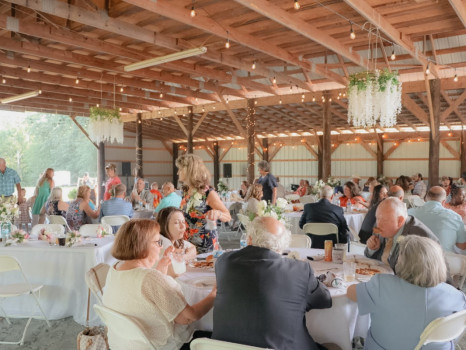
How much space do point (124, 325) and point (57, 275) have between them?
8.64ft

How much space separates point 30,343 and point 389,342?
3.22 m

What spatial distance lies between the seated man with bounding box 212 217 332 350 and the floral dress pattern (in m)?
1.58

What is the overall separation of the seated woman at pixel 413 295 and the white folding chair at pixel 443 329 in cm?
7

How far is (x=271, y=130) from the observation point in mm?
21859

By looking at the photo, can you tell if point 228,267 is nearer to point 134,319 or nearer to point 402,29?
point 134,319

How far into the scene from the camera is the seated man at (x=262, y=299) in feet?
6.46

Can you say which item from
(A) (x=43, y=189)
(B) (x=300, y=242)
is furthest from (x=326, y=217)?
(A) (x=43, y=189)

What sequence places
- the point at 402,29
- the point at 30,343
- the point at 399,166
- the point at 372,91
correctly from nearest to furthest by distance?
the point at 30,343 < the point at 372,91 < the point at 402,29 < the point at 399,166

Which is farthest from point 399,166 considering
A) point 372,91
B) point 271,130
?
point 372,91

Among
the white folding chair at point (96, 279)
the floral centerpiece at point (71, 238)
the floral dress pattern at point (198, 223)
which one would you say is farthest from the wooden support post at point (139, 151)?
the white folding chair at point (96, 279)

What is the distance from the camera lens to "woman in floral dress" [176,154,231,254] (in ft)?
12.2

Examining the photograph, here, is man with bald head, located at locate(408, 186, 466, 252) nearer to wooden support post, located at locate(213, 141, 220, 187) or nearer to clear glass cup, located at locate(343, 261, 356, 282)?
clear glass cup, located at locate(343, 261, 356, 282)

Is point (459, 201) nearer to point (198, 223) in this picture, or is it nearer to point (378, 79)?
point (378, 79)

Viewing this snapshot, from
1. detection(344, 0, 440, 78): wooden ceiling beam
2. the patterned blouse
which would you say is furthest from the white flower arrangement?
detection(344, 0, 440, 78): wooden ceiling beam
